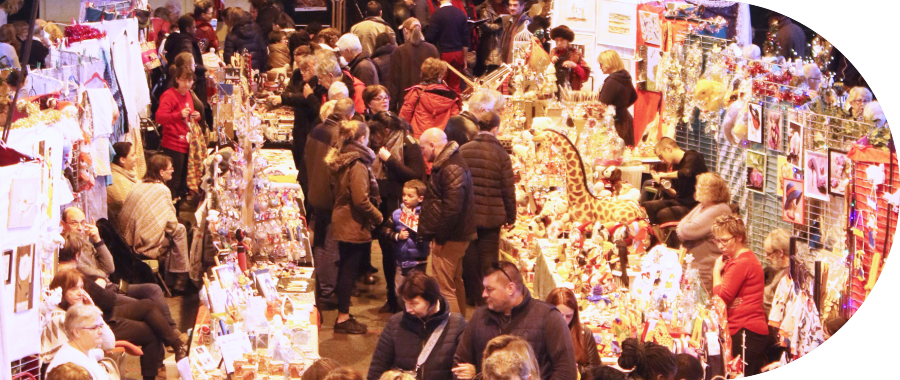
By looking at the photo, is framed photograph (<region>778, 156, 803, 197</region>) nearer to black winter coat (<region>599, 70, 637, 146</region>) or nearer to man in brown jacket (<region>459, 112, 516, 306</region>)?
man in brown jacket (<region>459, 112, 516, 306</region>)

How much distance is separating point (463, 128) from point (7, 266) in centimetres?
325

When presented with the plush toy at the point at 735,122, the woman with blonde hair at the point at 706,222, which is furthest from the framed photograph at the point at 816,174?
the plush toy at the point at 735,122

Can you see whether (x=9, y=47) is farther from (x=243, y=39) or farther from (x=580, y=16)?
(x=580, y=16)

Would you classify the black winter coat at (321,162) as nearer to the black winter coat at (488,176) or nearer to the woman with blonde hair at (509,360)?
the black winter coat at (488,176)

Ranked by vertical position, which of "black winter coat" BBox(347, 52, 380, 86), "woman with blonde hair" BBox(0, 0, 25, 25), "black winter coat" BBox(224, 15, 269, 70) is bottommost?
"black winter coat" BBox(347, 52, 380, 86)

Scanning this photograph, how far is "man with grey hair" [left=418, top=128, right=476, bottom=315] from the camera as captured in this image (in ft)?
18.2

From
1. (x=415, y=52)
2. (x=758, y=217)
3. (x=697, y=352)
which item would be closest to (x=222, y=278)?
(x=697, y=352)

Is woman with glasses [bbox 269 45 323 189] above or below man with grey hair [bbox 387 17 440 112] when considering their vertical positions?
below

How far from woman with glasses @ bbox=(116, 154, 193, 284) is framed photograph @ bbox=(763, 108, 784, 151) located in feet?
11.2

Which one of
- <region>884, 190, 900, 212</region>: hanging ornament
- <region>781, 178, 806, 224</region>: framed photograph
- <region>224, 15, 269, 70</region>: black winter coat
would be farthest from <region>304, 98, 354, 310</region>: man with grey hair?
<region>224, 15, 269, 70</region>: black winter coat

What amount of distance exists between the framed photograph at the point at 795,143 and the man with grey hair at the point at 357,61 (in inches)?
131

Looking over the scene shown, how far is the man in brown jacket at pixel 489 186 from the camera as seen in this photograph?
230 inches

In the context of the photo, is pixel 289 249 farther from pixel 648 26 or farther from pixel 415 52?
pixel 648 26

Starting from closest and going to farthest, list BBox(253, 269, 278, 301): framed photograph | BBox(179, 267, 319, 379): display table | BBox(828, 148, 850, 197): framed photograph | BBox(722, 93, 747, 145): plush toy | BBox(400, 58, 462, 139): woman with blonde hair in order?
BBox(179, 267, 319, 379): display table → BBox(253, 269, 278, 301): framed photograph → BBox(828, 148, 850, 197): framed photograph → BBox(722, 93, 747, 145): plush toy → BBox(400, 58, 462, 139): woman with blonde hair
